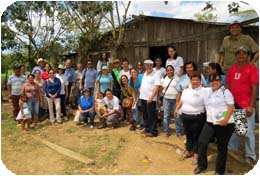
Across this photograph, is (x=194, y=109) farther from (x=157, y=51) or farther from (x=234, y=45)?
(x=157, y=51)

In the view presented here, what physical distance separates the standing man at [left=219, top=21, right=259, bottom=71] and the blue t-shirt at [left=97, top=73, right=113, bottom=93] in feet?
10.3

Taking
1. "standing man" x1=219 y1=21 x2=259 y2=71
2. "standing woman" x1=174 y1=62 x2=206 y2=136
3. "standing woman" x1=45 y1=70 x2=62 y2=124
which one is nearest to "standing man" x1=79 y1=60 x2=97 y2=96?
"standing woman" x1=45 y1=70 x2=62 y2=124

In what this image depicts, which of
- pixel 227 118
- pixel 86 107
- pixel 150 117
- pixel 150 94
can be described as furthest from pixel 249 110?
pixel 86 107

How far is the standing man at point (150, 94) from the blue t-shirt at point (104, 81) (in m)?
1.60

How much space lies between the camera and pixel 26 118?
7469 millimetres

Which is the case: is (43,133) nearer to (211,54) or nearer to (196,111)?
(196,111)

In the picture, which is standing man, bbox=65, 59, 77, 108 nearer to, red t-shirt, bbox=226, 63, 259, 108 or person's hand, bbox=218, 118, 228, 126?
red t-shirt, bbox=226, 63, 259, 108

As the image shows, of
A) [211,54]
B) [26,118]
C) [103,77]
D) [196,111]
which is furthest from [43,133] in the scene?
[211,54]

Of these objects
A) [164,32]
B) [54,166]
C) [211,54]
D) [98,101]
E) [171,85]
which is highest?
[164,32]

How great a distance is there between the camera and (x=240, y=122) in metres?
4.34

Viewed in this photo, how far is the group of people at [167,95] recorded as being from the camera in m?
4.32

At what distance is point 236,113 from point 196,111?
0.60 m

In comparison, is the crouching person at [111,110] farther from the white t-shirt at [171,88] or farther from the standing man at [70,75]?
the standing man at [70,75]

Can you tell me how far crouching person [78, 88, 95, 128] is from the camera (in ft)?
25.0
